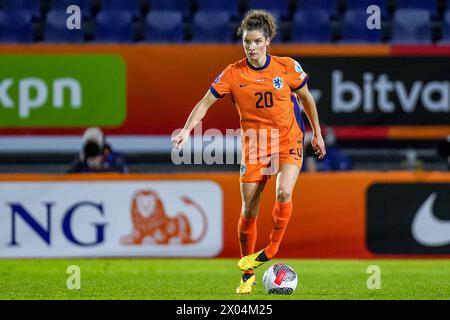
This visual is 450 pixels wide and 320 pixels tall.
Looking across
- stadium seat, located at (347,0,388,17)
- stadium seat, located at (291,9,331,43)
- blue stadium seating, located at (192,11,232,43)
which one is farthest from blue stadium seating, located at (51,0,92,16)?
stadium seat, located at (347,0,388,17)

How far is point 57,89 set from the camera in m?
12.4

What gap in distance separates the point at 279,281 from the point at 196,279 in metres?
1.41

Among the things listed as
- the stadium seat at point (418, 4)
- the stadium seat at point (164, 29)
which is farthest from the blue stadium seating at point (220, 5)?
the stadium seat at point (418, 4)

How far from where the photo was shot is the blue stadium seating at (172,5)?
1330 cm

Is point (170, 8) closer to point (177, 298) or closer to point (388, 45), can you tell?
point (388, 45)

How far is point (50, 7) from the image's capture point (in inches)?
523

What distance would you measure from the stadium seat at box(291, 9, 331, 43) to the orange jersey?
468 cm

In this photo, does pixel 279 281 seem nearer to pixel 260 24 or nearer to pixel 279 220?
pixel 279 220

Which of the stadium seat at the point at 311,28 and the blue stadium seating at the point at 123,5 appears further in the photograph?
the blue stadium seating at the point at 123,5

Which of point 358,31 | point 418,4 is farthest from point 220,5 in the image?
point 418,4

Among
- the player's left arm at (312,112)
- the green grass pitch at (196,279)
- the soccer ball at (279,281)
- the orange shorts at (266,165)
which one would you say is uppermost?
the player's left arm at (312,112)

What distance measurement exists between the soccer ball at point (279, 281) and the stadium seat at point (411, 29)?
531 centimetres

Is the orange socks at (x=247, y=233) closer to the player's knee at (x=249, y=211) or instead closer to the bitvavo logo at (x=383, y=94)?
the player's knee at (x=249, y=211)

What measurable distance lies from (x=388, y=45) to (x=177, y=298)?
551 cm
